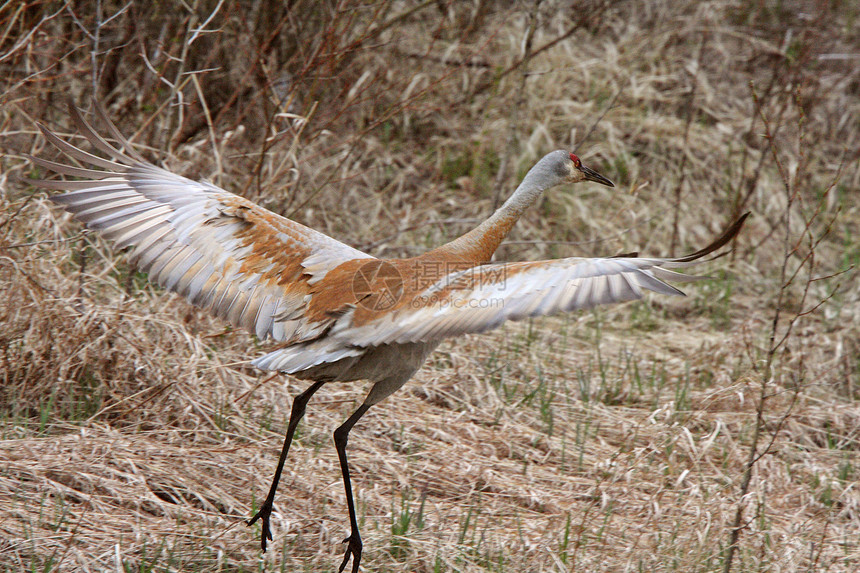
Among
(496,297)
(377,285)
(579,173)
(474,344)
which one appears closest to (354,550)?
(377,285)

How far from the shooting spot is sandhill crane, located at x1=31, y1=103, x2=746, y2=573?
108 inches

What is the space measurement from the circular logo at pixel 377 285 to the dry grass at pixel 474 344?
0.85 metres

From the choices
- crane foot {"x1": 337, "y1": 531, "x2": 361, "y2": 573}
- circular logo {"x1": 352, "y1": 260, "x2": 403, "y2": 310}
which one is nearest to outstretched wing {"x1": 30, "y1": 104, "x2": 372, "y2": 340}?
circular logo {"x1": 352, "y1": 260, "x2": 403, "y2": 310}

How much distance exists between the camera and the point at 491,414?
4551mm

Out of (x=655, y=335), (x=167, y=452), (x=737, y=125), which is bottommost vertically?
(x=167, y=452)

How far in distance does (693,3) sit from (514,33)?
188 cm

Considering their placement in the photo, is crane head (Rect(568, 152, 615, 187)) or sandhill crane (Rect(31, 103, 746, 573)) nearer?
sandhill crane (Rect(31, 103, 746, 573))

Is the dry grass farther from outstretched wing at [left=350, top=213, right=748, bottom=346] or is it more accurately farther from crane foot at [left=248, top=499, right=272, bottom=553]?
outstretched wing at [left=350, top=213, right=748, bottom=346]

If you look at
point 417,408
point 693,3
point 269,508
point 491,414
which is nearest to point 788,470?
point 491,414

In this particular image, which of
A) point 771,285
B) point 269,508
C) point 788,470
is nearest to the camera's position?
point 269,508

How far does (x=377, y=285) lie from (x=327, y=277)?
0.29 meters

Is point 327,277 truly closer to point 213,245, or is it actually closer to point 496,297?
point 213,245

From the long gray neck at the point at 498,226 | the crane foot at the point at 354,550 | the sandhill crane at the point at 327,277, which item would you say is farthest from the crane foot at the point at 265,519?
the long gray neck at the point at 498,226

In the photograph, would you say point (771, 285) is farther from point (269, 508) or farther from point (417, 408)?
point (269, 508)
